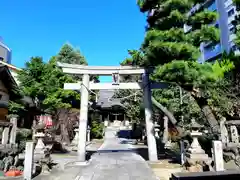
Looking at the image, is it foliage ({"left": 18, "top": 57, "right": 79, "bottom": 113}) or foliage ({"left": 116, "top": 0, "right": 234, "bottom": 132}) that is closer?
foliage ({"left": 116, "top": 0, "right": 234, "bottom": 132})

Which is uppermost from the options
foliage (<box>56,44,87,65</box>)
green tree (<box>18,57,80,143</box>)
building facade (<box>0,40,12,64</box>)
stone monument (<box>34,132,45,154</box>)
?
building facade (<box>0,40,12,64</box>)

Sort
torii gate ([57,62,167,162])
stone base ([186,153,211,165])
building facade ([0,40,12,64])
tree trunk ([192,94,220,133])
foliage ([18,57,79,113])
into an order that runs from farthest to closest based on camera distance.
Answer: building facade ([0,40,12,64]) < foliage ([18,57,79,113]) < torii gate ([57,62,167,162]) < tree trunk ([192,94,220,133]) < stone base ([186,153,211,165])

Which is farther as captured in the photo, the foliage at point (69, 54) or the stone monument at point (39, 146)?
the foliage at point (69, 54)

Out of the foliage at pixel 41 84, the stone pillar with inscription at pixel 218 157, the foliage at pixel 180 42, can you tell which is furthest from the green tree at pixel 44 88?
the stone pillar with inscription at pixel 218 157

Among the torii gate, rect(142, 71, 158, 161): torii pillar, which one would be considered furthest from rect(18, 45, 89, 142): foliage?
rect(142, 71, 158, 161): torii pillar

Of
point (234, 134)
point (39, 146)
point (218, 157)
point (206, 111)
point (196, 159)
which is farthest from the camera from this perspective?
point (206, 111)

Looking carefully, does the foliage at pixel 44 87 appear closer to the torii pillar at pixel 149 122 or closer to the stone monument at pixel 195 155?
the torii pillar at pixel 149 122

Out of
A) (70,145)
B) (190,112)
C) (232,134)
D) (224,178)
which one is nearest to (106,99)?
(70,145)

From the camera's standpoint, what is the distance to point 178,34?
7.79m

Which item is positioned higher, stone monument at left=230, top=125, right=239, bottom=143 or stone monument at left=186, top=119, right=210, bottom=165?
stone monument at left=230, top=125, right=239, bottom=143

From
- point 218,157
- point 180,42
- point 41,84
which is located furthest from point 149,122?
point 41,84

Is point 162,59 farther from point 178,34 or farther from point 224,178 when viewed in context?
point 224,178

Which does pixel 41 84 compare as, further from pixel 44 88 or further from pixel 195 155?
pixel 195 155

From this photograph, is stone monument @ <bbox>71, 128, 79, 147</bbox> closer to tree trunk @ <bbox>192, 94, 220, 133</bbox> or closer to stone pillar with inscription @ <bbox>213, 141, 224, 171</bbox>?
tree trunk @ <bbox>192, 94, 220, 133</bbox>
